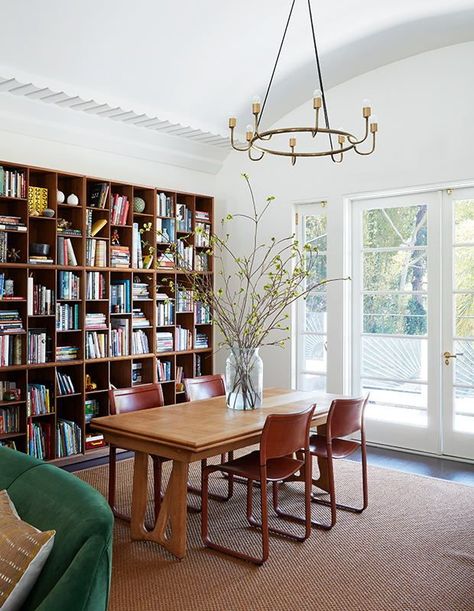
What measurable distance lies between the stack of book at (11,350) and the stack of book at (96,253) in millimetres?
923

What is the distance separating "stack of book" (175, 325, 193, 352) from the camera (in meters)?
6.41

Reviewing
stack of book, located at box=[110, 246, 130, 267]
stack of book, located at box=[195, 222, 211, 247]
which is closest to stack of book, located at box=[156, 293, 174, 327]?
stack of book, located at box=[110, 246, 130, 267]

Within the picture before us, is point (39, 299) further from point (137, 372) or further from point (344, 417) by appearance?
point (344, 417)

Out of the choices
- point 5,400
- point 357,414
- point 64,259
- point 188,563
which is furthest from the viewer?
point 64,259

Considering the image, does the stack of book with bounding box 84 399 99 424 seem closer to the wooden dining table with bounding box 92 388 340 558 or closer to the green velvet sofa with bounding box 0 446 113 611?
the wooden dining table with bounding box 92 388 340 558

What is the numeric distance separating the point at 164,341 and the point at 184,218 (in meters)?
1.28

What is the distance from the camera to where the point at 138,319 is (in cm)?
603

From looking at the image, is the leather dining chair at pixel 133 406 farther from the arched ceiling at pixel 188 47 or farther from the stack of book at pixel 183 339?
the arched ceiling at pixel 188 47

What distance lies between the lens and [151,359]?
20.0 ft

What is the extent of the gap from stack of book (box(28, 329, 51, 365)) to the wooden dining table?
4.97ft

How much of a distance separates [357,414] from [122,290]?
2.66m

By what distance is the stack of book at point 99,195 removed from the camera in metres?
5.65

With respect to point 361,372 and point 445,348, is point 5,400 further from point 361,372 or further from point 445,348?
point 445,348

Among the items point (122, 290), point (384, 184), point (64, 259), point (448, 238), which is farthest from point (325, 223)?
point (64, 259)
